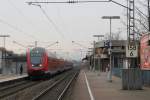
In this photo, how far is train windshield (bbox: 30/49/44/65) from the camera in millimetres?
47378

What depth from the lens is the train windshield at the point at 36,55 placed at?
47.4 m

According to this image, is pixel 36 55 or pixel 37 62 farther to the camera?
pixel 36 55

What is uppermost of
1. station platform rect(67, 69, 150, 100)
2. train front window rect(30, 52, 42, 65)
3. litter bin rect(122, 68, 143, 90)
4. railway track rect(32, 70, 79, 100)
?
train front window rect(30, 52, 42, 65)

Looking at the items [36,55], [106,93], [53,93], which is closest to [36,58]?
[36,55]

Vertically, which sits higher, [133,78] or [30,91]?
[133,78]

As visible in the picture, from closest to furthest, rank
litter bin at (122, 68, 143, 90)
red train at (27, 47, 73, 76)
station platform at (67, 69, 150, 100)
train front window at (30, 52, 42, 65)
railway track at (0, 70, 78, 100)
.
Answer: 1. station platform at (67, 69, 150, 100)
2. railway track at (0, 70, 78, 100)
3. litter bin at (122, 68, 143, 90)
4. red train at (27, 47, 73, 76)
5. train front window at (30, 52, 42, 65)

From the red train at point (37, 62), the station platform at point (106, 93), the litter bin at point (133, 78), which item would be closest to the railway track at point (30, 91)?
the station platform at point (106, 93)

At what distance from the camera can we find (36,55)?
47625 mm

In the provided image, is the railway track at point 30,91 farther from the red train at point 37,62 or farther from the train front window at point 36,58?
the train front window at point 36,58

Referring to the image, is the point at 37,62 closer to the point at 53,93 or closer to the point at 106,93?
the point at 53,93

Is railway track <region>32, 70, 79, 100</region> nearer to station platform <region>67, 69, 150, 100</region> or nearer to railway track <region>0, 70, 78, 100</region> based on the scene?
railway track <region>0, 70, 78, 100</region>

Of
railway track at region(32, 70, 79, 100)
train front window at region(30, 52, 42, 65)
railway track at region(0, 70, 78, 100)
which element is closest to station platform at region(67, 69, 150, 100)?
railway track at region(32, 70, 79, 100)

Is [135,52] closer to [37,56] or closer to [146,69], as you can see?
[146,69]

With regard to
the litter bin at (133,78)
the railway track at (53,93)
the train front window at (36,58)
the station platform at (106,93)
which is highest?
the train front window at (36,58)
